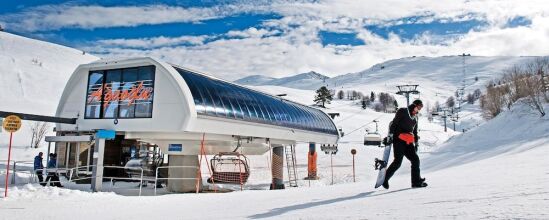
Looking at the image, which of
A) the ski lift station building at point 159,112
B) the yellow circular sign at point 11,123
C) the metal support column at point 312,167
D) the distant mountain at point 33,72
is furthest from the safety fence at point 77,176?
the distant mountain at point 33,72

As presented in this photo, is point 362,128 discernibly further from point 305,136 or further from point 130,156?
point 130,156

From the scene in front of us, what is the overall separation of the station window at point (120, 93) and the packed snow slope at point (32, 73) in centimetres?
3178

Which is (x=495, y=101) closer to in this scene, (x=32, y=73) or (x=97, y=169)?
(x=97, y=169)

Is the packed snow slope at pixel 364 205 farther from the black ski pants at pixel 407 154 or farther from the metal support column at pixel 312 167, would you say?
the metal support column at pixel 312 167

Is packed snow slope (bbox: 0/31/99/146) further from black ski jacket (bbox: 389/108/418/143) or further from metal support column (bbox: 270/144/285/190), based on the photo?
black ski jacket (bbox: 389/108/418/143)

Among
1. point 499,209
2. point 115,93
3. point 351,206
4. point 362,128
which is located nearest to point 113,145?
point 115,93

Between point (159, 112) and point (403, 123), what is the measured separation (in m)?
12.6

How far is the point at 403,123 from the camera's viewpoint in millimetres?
8344

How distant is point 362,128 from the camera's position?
80.6m

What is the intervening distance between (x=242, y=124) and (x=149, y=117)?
475 centimetres

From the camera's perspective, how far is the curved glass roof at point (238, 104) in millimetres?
19094

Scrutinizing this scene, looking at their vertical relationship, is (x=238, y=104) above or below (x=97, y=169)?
above

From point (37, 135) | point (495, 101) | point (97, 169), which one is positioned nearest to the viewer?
point (97, 169)

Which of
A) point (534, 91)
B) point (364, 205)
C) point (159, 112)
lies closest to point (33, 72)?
point (159, 112)
